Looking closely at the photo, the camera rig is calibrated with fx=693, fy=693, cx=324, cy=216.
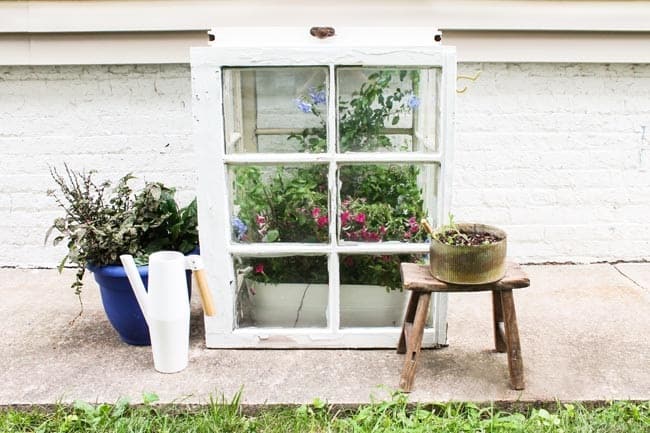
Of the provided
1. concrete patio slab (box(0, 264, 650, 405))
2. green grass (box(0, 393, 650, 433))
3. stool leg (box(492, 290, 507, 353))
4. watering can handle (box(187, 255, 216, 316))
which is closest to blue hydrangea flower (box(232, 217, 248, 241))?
watering can handle (box(187, 255, 216, 316))

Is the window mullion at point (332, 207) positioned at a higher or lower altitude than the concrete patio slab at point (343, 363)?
higher

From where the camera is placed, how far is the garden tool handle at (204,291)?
2.44m

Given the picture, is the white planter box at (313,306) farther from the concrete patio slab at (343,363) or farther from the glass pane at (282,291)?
the concrete patio slab at (343,363)

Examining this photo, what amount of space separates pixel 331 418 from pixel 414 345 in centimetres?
37

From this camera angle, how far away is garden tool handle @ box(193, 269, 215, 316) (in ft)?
7.99

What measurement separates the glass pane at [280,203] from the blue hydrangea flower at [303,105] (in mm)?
199

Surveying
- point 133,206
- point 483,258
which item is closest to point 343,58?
point 483,258

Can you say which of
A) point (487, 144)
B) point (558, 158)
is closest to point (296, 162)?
point (487, 144)

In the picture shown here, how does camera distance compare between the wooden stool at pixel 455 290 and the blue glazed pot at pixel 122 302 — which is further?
the blue glazed pot at pixel 122 302

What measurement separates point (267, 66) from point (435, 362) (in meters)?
1.22

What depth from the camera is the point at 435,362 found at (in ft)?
8.34

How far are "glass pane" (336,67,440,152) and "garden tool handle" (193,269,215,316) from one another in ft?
2.18

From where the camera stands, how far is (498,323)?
8.54 feet

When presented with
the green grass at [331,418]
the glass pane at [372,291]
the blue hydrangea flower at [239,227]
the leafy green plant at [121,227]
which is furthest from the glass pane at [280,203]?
the green grass at [331,418]
